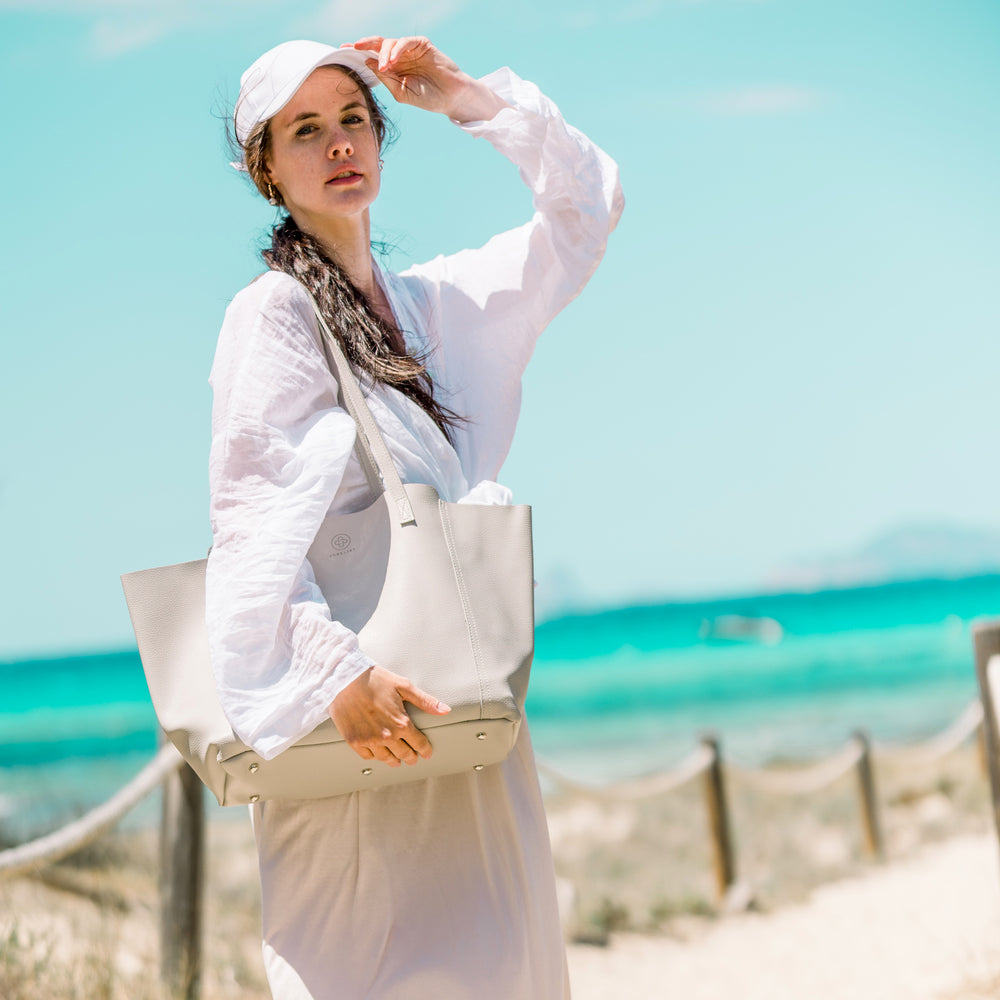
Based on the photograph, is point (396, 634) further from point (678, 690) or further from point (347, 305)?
point (678, 690)

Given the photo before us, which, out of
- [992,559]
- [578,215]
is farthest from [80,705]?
[992,559]

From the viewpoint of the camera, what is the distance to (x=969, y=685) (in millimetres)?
21891

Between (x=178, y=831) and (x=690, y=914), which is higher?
(x=178, y=831)

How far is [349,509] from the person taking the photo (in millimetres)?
1605

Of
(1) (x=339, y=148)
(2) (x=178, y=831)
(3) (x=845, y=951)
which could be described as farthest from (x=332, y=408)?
(3) (x=845, y=951)

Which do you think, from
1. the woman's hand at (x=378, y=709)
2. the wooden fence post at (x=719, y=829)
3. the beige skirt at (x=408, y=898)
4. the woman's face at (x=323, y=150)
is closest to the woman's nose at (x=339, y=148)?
the woman's face at (x=323, y=150)

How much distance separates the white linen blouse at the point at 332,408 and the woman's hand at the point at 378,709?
3 centimetres

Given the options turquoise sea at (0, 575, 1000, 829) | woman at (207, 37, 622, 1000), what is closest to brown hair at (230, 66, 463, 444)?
woman at (207, 37, 622, 1000)

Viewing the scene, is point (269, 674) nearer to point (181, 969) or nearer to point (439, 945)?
point (439, 945)

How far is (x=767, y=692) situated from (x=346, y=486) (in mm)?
22963

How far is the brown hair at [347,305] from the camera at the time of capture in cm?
170

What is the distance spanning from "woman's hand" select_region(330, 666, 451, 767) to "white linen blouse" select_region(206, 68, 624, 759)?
26 mm

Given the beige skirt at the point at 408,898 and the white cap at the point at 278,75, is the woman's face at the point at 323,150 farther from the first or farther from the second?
the beige skirt at the point at 408,898

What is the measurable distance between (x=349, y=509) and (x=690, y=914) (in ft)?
15.0
